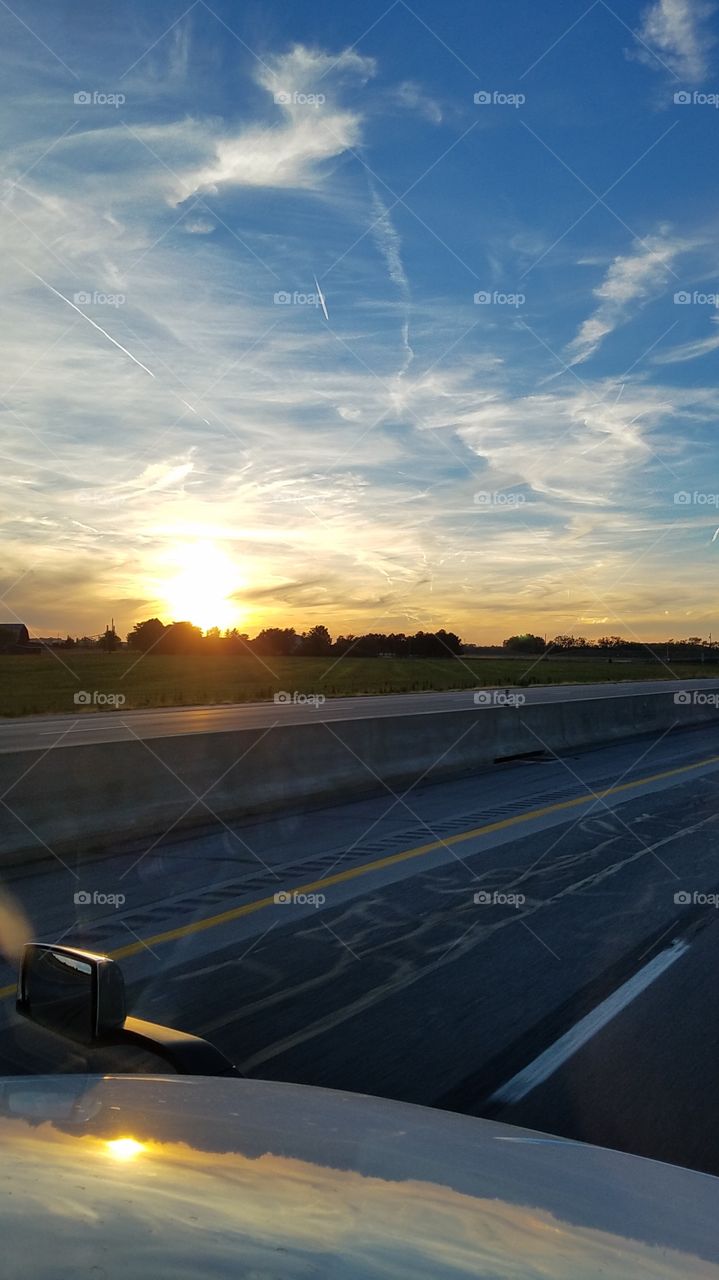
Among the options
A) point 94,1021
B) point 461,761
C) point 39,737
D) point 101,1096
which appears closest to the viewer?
point 101,1096

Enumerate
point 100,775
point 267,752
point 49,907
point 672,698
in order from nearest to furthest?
point 49,907, point 100,775, point 267,752, point 672,698

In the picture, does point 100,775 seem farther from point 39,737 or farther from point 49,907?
point 39,737

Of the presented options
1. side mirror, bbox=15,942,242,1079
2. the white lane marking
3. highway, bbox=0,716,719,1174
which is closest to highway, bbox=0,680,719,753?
highway, bbox=0,716,719,1174

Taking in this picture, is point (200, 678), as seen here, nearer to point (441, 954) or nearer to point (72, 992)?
point (441, 954)

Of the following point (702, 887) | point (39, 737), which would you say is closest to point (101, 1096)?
point (702, 887)

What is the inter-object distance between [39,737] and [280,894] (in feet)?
64.4

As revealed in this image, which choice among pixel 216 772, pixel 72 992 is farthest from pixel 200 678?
pixel 72 992

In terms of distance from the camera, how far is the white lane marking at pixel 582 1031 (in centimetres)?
494

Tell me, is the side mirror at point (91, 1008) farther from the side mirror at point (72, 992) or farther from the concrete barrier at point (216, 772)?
the concrete barrier at point (216, 772)

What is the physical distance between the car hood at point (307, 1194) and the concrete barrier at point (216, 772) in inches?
327

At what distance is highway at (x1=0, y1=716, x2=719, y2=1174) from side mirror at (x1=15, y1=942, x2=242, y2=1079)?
1870 mm

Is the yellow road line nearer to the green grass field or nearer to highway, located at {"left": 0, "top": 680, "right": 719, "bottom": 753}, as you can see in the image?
highway, located at {"left": 0, "top": 680, "right": 719, "bottom": 753}

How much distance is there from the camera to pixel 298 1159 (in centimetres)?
241

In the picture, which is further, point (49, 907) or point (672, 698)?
point (672, 698)
